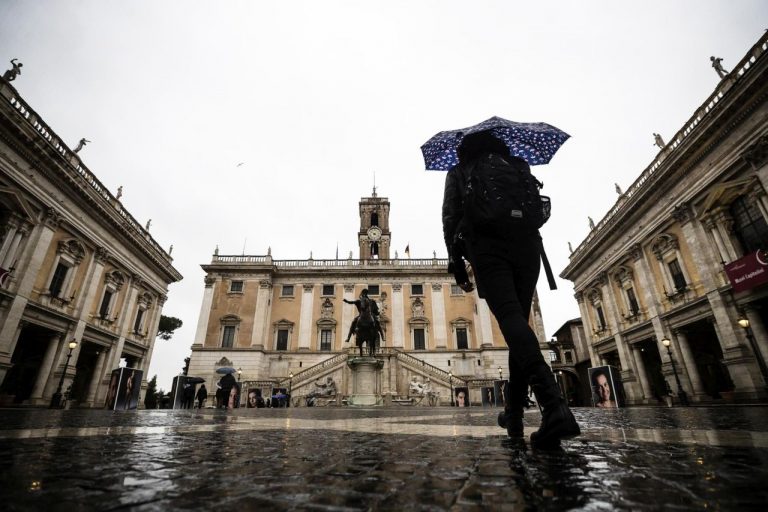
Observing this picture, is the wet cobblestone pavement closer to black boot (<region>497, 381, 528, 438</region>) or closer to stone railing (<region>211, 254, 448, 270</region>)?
black boot (<region>497, 381, 528, 438</region>)

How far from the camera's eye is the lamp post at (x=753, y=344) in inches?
520

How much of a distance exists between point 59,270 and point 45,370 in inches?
183

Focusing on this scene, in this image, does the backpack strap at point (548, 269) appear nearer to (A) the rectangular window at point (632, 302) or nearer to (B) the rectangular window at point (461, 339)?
(A) the rectangular window at point (632, 302)

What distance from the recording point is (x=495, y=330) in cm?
3228

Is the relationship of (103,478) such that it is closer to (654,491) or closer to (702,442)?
(654,491)

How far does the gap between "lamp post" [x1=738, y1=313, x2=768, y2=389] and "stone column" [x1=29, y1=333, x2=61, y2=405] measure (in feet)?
94.3

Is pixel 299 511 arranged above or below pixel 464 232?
below

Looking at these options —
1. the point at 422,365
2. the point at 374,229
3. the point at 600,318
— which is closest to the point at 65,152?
the point at 422,365

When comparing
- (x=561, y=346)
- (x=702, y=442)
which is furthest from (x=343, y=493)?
(x=561, y=346)

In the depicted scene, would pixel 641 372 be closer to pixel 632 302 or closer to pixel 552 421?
pixel 632 302

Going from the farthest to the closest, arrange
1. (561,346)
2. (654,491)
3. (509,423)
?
(561,346) → (509,423) → (654,491)

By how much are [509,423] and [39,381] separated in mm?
21783

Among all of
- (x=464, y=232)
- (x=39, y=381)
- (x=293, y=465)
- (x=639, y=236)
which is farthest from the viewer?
(x=639, y=236)

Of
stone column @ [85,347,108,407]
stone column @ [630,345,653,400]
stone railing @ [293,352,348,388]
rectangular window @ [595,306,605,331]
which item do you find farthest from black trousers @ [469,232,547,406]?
rectangular window @ [595,306,605,331]
